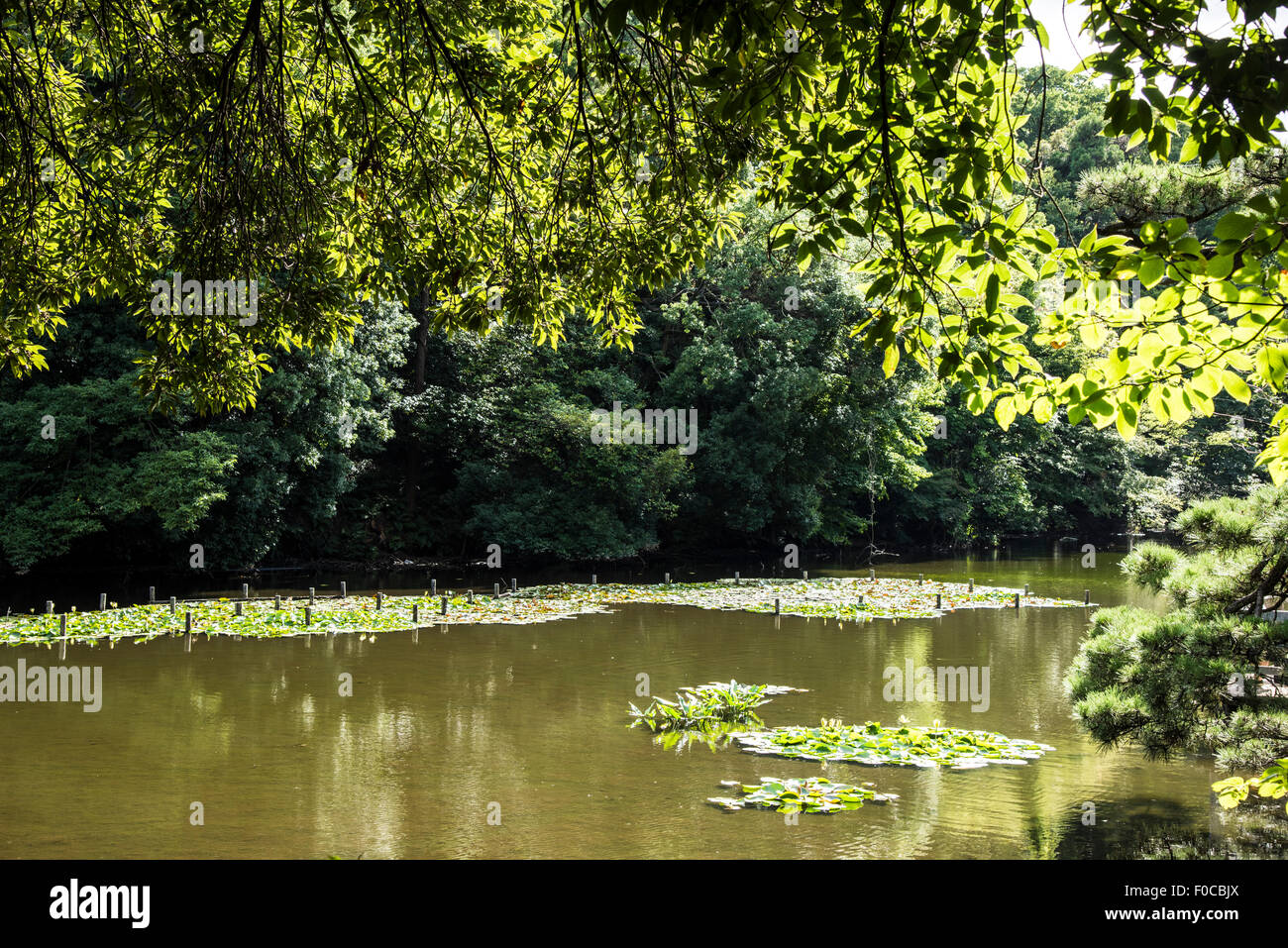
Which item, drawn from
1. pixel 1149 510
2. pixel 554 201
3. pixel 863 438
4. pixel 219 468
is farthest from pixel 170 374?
pixel 1149 510

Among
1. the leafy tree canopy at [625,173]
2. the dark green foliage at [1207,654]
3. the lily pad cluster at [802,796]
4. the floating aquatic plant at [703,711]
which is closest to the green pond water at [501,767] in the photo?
the lily pad cluster at [802,796]

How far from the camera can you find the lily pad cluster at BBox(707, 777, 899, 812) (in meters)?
7.75

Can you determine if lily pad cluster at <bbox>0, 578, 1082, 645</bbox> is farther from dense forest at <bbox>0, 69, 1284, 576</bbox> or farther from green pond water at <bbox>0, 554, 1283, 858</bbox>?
dense forest at <bbox>0, 69, 1284, 576</bbox>

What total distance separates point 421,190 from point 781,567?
24.0m

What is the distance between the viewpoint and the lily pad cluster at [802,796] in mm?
7746

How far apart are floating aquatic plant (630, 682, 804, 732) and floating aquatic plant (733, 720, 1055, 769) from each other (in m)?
0.47

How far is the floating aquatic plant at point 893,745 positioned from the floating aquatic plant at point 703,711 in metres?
0.47

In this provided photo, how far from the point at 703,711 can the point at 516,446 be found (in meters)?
18.6

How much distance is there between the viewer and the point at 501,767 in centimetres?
898

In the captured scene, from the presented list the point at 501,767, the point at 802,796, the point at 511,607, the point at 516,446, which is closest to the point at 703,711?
the point at 501,767

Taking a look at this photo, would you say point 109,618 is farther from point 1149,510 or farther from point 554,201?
point 1149,510

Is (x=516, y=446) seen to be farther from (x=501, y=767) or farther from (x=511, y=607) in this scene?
(x=501, y=767)

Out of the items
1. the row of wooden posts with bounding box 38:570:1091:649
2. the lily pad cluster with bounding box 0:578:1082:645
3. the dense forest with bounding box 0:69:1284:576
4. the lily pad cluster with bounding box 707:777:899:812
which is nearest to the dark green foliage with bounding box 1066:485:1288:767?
the lily pad cluster with bounding box 707:777:899:812

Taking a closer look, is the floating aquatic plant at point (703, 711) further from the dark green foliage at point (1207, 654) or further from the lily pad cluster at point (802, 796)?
the dark green foliage at point (1207, 654)
